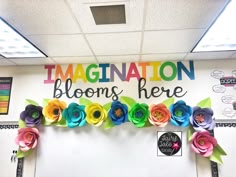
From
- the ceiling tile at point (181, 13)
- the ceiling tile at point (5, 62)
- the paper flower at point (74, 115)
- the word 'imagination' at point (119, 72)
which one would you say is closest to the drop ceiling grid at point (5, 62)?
the ceiling tile at point (5, 62)

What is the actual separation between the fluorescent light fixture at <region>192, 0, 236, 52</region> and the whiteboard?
1.11 m

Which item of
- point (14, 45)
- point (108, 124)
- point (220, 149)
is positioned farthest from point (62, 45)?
point (220, 149)

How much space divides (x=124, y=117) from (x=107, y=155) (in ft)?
1.80

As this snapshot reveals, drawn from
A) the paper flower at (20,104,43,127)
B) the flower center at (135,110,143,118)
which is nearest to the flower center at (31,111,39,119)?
the paper flower at (20,104,43,127)

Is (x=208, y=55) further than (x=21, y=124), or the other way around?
(x=21, y=124)

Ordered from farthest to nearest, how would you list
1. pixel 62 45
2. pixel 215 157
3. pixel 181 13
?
pixel 215 157
pixel 62 45
pixel 181 13

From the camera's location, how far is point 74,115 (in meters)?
2.93

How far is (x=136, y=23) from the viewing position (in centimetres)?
206

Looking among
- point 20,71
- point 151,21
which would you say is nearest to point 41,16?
point 151,21

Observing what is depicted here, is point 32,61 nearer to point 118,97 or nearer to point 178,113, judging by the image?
point 118,97

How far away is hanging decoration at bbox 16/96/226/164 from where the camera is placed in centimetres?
272

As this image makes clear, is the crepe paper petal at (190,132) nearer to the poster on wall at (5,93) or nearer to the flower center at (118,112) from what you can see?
the flower center at (118,112)

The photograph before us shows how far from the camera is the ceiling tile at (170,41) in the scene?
227 cm

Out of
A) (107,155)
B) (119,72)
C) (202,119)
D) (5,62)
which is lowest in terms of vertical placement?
(107,155)
